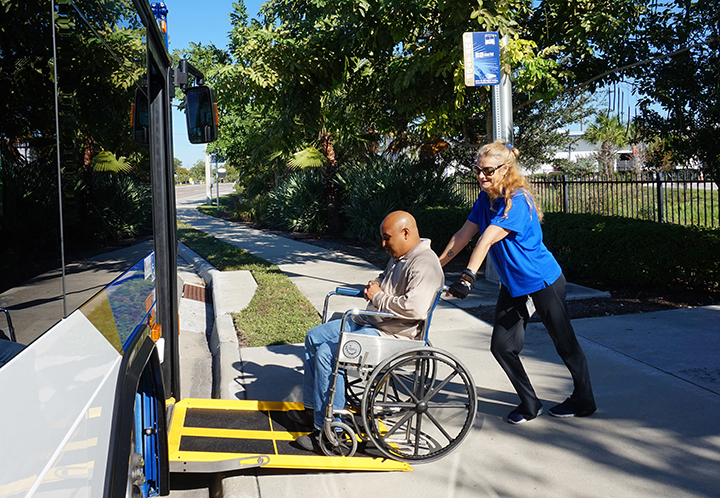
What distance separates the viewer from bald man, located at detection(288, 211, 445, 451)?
3500mm

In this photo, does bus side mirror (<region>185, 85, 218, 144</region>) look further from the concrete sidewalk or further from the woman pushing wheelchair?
the woman pushing wheelchair

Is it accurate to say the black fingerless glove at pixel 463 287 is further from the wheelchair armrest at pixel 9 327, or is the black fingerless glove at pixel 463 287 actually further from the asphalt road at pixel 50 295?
the wheelchair armrest at pixel 9 327

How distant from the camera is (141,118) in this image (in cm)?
335

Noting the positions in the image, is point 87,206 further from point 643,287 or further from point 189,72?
point 643,287

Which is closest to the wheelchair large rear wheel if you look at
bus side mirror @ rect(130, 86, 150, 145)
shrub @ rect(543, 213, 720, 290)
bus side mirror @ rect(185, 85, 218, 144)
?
bus side mirror @ rect(130, 86, 150, 145)

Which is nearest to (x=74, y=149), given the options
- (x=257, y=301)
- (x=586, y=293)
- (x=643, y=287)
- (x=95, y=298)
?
(x=95, y=298)

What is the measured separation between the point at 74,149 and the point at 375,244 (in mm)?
11842

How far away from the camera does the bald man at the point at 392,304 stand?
3500mm

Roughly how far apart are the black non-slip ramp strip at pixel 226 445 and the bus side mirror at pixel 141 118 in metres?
1.74

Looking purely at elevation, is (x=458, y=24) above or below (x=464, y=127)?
above

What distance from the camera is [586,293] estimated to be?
302 inches

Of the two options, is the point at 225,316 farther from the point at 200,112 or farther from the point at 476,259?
the point at 476,259

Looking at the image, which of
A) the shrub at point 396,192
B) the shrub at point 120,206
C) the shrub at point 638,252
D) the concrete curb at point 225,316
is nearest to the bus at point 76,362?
the shrub at point 120,206

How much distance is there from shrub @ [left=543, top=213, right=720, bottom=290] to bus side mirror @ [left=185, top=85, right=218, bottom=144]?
5481mm
